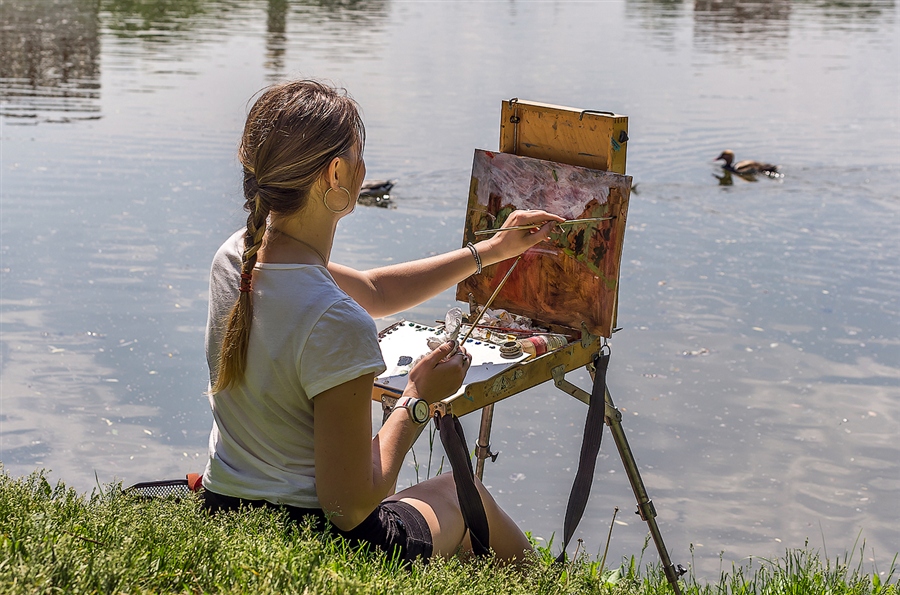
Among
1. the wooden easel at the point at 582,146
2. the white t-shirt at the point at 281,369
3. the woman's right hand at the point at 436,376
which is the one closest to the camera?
the white t-shirt at the point at 281,369

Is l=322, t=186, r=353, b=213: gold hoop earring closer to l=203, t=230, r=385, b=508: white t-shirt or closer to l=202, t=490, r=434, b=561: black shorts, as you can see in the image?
l=203, t=230, r=385, b=508: white t-shirt

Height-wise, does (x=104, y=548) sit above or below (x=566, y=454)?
above

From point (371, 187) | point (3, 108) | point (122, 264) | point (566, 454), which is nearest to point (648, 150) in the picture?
point (371, 187)

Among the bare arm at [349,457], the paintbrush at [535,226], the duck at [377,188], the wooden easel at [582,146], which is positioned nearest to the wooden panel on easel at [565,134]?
the wooden easel at [582,146]

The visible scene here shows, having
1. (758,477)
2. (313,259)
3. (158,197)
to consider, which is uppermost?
(313,259)

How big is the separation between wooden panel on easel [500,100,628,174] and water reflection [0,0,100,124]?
954cm

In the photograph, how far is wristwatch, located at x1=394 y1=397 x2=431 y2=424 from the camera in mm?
2324

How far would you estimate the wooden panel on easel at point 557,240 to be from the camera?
300 cm

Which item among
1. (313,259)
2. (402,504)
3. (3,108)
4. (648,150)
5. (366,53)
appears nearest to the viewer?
(313,259)

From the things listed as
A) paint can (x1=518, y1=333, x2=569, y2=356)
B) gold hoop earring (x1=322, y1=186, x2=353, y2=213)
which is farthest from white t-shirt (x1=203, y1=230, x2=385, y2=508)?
paint can (x1=518, y1=333, x2=569, y2=356)

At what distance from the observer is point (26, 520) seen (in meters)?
2.14

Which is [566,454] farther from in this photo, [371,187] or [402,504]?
[371,187]

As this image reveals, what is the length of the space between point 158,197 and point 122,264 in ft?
5.85

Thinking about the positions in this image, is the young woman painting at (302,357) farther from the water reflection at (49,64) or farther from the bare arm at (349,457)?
the water reflection at (49,64)
